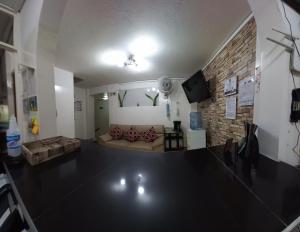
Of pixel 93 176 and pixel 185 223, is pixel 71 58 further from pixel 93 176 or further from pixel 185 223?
pixel 185 223

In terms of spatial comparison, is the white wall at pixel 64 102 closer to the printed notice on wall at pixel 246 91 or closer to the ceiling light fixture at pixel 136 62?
the ceiling light fixture at pixel 136 62

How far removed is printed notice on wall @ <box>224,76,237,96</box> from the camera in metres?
1.83

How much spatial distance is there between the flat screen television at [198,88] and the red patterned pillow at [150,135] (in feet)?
4.70

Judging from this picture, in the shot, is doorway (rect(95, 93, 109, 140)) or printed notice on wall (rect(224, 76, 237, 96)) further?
doorway (rect(95, 93, 109, 140))

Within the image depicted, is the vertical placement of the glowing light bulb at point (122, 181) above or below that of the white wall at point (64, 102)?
below

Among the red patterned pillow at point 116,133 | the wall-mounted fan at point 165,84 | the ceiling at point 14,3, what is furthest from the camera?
the red patterned pillow at point 116,133

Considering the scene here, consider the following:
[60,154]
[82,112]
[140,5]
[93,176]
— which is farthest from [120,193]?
[82,112]

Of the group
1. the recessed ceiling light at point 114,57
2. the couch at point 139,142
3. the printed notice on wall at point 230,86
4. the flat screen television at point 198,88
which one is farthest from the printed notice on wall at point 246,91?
the couch at point 139,142

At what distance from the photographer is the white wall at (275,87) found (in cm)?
84

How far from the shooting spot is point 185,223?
14.8 inches

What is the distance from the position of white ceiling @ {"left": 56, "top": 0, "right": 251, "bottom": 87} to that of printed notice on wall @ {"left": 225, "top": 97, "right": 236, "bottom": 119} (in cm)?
89

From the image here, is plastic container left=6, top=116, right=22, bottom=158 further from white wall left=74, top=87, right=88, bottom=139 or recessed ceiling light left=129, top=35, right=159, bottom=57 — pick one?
white wall left=74, top=87, right=88, bottom=139

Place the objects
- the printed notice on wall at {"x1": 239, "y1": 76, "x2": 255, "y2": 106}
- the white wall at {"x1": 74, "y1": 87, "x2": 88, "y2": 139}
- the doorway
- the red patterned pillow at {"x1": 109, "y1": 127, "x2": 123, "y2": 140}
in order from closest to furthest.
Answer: the printed notice on wall at {"x1": 239, "y1": 76, "x2": 255, "y2": 106} → the red patterned pillow at {"x1": 109, "y1": 127, "x2": 123, "y2": 140} → the white wall at {"x1": 74, "y1": 87, "x2": 88, "y2": 139} → the doorway

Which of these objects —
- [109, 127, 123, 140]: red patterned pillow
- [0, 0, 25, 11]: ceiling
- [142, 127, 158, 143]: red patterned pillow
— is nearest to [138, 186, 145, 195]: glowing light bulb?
[0, 0, 25, 11]: ceiling
